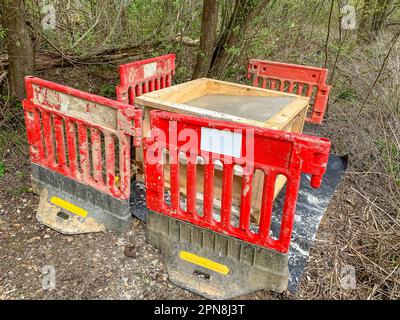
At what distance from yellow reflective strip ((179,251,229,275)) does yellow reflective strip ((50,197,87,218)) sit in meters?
0.94

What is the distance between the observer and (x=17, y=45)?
3682mm

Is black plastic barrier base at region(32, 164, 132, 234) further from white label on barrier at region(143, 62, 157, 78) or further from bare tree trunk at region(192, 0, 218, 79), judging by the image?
bare tree trunk at region(192, 0, 218, 79)

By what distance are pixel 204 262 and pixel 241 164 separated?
0.82 meters

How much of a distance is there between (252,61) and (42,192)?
9.32 ft

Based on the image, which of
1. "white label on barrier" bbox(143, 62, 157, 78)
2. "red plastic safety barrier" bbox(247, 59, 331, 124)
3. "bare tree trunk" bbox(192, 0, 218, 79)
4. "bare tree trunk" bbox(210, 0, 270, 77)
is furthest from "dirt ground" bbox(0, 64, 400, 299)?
"bare tree trunk" bbox(210, 0, 270, 77)

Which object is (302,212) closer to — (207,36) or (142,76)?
(142,76)

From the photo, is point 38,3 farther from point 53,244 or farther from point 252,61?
point 53,244

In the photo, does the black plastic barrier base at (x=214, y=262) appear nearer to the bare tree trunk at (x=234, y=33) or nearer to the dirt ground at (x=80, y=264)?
the dirt ground at (x=80, y=264)

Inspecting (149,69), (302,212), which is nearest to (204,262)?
(302,212)

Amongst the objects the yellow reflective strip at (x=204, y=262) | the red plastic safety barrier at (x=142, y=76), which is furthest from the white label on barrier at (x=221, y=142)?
the red plastic safety barrier at (x=142, y=76)

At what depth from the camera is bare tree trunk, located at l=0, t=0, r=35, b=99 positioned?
3531 millimetres

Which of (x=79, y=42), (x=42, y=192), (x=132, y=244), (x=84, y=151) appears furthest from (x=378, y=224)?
(x=79, y=42)

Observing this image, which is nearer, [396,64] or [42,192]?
[42,192]

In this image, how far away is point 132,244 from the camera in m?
2.68
